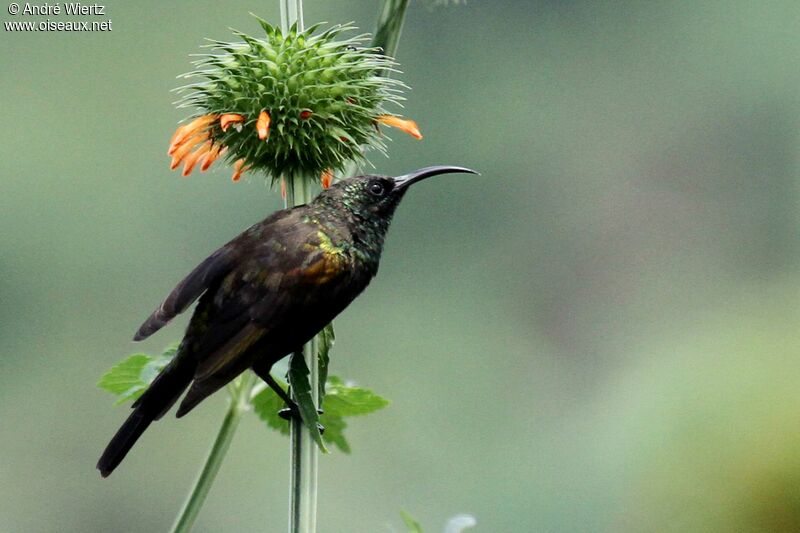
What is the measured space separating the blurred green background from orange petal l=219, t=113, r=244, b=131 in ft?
16.5

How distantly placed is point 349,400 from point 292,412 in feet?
0.69

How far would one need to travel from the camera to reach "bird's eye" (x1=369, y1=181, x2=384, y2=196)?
292 centimetres

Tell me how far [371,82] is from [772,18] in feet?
53.8

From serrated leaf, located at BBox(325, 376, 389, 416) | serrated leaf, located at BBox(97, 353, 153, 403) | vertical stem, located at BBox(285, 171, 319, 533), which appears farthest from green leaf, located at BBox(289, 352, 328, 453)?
serrated leaf, located at BBox(97, 353, 153, 403)

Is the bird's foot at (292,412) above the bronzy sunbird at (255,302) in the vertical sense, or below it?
below

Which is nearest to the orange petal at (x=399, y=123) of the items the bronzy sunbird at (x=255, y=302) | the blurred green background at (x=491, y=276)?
the bronzy sunbird at (x=255, y=302)

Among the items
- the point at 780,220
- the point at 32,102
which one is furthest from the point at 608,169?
the point at 32,102

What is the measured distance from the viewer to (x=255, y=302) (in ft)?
8.70

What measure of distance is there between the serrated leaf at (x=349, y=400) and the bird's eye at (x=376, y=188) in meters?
0.47

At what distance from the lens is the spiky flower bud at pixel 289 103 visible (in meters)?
2.72

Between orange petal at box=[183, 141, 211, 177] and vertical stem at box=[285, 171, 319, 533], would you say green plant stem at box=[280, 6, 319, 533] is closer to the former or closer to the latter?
vertical stem at box=[285, 171, 319, 533]

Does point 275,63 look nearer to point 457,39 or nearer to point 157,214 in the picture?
point 157,214

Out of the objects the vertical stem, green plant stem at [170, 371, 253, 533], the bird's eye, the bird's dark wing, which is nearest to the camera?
the vertical stem

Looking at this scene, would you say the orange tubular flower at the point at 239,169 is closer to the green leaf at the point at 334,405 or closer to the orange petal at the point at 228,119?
the orange petal at the point at 228,119
